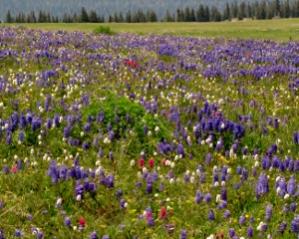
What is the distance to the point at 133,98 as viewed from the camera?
10789 millimetres

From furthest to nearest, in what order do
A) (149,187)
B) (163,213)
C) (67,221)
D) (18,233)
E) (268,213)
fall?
(149,187), (163,213), (268,213), (67,221), (18,233)

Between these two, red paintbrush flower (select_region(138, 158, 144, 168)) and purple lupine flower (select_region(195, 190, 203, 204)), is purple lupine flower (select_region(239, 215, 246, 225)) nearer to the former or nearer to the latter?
purple lupine flower (select_region(195, 190, 203, 204))

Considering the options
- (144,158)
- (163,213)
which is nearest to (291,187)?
(163,213)

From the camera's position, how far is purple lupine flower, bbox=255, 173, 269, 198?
645cm

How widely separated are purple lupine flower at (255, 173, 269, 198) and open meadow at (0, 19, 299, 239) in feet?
0.04

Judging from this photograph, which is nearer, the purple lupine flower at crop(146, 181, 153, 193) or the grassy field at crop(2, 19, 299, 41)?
the purple lupine flower at crop(146, 181, 153, 193)

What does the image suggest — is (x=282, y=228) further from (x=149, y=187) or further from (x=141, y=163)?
(x=141, y=163)

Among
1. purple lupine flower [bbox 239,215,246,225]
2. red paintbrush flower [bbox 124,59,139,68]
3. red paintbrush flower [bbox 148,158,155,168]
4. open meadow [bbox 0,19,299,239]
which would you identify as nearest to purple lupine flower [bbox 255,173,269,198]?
open meadow [bbox 0,19,299,239]

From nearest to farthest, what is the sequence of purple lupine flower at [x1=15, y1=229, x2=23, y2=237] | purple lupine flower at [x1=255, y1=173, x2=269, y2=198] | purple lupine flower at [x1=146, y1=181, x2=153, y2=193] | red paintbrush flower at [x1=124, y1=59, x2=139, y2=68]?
1. purple lupine flower at [x1=15, y1=229, x2=23, y2=237]
2. purple lupine flower at [x1=255, y1=173, x2=269, y2=198]
3. purple lupine flower at [x1=146, y1=181, x2=153, y2=193]
4. red paintbrush flower at [x1=124, y1=59, x2=139, y2=68]

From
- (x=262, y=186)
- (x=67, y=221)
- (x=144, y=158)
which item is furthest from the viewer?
(x=144, y=158)

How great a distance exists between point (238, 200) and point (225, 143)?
2100 millimetres

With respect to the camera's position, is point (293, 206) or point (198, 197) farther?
point (198, 197)

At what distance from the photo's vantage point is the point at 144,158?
25.5 feet

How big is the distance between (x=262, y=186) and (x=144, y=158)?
73.6 inches
